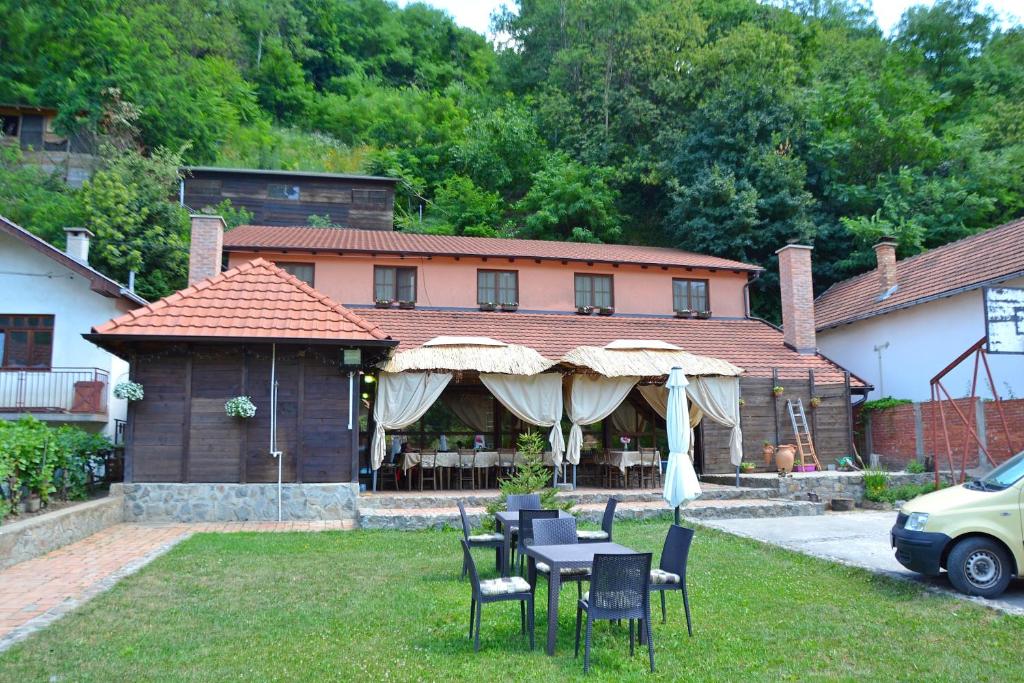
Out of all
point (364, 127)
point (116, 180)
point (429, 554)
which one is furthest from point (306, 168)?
point (429, 554)

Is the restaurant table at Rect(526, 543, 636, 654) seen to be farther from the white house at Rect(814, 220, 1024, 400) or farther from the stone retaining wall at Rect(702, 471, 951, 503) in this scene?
the white house at Rect(814, 220, 1024, 400)

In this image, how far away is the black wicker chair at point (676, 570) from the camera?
6332 mm

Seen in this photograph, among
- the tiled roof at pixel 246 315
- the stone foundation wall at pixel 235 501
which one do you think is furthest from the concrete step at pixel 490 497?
the tiled roof at pixel 246 315

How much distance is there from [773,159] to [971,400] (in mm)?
14490

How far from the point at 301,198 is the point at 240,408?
1851 centimetres

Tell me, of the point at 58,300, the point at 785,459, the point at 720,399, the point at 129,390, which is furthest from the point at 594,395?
the point at 58,300

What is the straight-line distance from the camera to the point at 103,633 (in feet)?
20.3

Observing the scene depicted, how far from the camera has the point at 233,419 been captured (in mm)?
12773

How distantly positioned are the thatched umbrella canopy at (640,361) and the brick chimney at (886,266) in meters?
8.76

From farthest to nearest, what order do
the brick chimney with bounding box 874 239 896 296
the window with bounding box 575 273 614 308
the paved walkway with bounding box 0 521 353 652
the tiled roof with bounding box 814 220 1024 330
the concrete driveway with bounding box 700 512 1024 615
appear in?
the brick chimney with bounding box 874 239 896 296, the window with bounding box 575 273 614 308, the tiled roof with bounding box 814 220 1024 330, the concrete driveway with bounding box 700 512 1024 615, the paved walkway with bounding box 0 521 353 652

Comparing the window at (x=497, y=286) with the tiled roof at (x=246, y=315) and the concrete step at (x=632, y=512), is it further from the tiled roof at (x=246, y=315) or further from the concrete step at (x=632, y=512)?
the concrete step at (x=632, y=512)

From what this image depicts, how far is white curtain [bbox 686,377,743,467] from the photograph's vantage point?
51.3ft

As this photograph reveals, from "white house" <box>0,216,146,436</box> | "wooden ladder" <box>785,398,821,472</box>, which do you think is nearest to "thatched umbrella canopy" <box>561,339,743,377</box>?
"wooden ladder" <box>785,398,821,472</box>

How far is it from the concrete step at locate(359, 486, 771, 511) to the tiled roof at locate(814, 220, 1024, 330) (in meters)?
7.51
